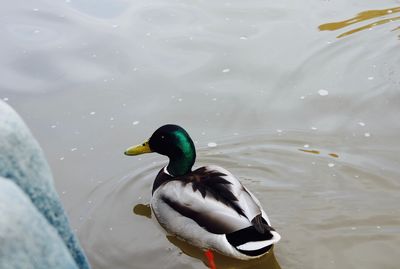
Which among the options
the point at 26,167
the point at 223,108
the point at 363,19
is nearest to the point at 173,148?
the point at 223,108

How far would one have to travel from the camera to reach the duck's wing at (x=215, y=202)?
330cm

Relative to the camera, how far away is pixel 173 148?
12.9 feet

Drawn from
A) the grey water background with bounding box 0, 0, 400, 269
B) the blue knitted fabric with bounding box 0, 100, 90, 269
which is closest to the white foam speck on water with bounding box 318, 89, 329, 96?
the grey water background with bounding box 0, 0, 400, 269

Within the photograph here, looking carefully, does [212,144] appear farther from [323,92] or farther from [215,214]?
[323,92]

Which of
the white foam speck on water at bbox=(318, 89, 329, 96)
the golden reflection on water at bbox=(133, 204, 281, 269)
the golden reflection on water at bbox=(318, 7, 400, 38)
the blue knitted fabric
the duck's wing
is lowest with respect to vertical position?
the golden reflection on water at bbox=(133, 204, 281, 269)

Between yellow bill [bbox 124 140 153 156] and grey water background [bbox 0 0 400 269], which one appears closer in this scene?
grey water background [bbox 0 0 400 269]

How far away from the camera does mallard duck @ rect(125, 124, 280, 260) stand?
129 inches

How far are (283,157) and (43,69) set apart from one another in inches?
97.4

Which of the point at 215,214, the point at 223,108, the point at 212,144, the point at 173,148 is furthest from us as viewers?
the point at 223,108

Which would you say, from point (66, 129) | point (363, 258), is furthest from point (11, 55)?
point (363, 258)

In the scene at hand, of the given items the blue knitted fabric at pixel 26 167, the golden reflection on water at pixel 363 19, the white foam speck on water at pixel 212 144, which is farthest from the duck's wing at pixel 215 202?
the golden reflection on water at pixel 363 19

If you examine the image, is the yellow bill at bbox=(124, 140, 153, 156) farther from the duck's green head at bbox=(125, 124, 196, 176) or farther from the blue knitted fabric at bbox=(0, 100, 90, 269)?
the blue knitted fabric at bbox=(0, 100, 90, 269)

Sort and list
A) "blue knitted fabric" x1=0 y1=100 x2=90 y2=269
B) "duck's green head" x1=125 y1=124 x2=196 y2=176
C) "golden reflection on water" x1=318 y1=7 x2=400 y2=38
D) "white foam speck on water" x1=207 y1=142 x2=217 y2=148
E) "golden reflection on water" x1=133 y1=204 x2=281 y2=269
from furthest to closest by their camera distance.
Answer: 1. "golden reflection on water" x1=318 y1=7 x2=400 y2=38
2. "white foam speck on water" x1=207 y1=142 x2=217 y2=148
3. "duck's green head" x1=125 y1=124 x2=196 y2=176
4. "golden reflection on water" x1=133 y1=204 x2=281 y2=269
5. "blue knitted fabric" x1=0 y1=100 x2=90 y2=269

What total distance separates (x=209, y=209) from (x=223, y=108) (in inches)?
54.6
